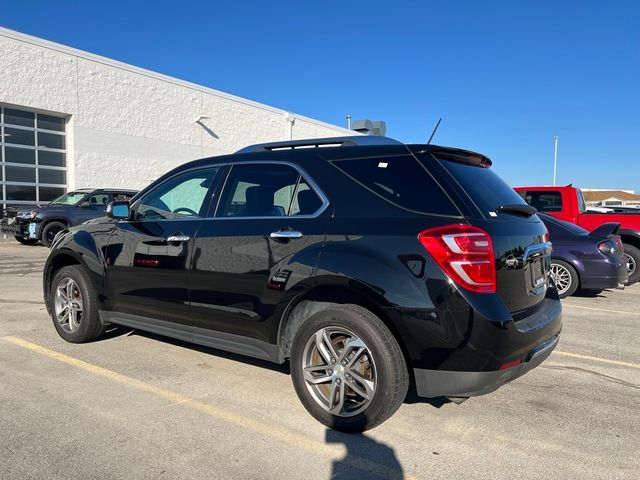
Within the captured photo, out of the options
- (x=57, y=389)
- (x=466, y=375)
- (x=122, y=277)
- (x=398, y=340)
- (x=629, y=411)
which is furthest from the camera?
(x=122, y=277)

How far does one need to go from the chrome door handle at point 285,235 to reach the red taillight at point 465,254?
2.89 feet

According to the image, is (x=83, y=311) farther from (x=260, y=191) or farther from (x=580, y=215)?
(x=580, y=215)

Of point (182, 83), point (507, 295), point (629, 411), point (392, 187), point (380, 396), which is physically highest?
point (182, 83)

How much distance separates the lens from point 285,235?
11.3 ft

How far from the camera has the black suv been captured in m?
2.90

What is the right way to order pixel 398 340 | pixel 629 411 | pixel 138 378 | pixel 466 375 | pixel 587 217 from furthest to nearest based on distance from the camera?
pixel 587 217, pixel 138 378, pixel 629 411, pixel 398 340, pixel 466 375

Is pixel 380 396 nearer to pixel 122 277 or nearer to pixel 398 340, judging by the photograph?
pixel 398 340

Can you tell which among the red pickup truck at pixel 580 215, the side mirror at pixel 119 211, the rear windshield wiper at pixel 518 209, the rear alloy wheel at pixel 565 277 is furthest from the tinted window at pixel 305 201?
the red pickup truck at pixel 580 215

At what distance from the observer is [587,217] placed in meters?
10.2

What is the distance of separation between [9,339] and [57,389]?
176 centimetres

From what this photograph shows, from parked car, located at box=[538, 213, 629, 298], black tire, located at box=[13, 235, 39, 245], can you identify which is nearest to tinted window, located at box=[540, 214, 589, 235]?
parked car, located at box=[538, 213, 629, 298]

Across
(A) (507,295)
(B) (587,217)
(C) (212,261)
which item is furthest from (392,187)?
(B) (587,217)

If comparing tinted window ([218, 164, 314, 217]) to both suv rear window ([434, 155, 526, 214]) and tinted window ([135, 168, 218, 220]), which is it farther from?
suv rear window ([434, 155, 526, 214])

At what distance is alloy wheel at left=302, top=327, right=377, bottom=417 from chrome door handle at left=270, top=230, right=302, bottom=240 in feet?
2.12
